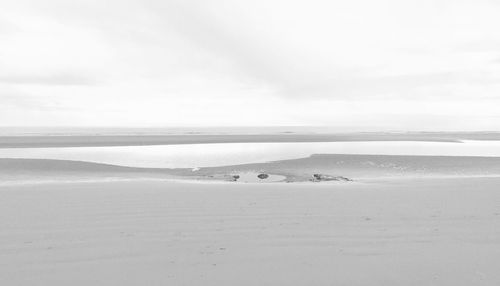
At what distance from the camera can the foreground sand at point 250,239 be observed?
5.10m

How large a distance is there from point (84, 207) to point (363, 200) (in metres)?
6.06

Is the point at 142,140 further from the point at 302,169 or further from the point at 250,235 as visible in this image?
the point at 250,235

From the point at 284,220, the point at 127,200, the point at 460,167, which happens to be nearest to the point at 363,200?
the point at 284,220

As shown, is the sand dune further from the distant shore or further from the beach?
the distant shore

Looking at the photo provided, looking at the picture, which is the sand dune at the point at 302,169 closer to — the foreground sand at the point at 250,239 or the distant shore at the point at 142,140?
the foreground sand at the point at 250,239

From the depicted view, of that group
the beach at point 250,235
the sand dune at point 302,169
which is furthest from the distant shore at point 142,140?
the beach at point 250,235

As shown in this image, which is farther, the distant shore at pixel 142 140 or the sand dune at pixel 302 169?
the distant shore at pixel 142 140

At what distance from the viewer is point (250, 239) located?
21.5ft

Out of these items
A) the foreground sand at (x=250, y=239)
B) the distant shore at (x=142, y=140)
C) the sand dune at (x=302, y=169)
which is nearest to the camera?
the foreground sand at (x=250, y=239)

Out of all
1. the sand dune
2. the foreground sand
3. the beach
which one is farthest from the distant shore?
the foreground sand

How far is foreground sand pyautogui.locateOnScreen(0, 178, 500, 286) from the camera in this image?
510 centimetres

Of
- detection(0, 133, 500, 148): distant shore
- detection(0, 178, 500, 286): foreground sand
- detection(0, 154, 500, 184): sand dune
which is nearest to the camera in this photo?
detection(0, 178, 500, 286): foreground sand

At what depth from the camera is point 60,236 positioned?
22.0 feet

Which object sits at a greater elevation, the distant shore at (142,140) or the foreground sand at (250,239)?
the distant shore at (142,140)
